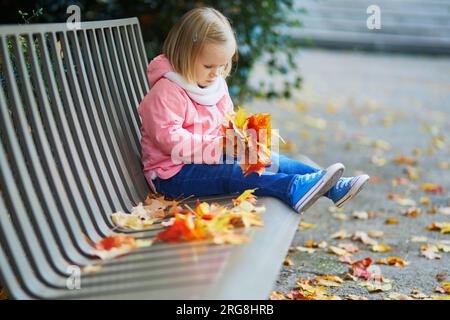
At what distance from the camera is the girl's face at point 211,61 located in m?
3.42

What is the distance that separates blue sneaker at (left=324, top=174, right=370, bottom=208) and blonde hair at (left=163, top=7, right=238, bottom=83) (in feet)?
2.70

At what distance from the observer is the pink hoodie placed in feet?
11.3

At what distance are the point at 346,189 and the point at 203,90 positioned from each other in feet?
2.71

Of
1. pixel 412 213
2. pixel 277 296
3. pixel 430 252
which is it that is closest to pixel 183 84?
pixel 277 296

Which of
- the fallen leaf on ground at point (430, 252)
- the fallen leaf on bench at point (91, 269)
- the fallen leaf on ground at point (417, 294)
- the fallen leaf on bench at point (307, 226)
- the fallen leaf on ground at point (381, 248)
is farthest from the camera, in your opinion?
the fallen leaf on bench at point (307, 226)

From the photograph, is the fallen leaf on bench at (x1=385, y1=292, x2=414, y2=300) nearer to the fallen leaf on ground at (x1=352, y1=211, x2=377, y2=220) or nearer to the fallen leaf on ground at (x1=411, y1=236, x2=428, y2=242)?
the fallen leaf on ground at (x1=411, y1=236, x2=428, y2=242)

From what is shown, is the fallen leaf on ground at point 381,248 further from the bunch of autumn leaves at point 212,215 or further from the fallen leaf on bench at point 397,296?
the bunch of autumn leaves at point 212,215

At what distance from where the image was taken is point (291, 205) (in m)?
3.43

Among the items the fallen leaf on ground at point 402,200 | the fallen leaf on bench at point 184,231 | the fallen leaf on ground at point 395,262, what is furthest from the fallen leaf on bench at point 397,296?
the fallen leaf on ground at point 402,200

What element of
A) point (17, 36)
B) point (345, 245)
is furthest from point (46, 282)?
point (345, 245)

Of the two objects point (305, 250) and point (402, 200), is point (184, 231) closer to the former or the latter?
point (305, 250)

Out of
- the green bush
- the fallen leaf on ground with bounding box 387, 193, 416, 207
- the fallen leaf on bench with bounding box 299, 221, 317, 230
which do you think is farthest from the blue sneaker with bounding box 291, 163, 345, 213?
the green bush

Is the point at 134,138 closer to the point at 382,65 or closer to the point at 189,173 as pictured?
the point at 189,173

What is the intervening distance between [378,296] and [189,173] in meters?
1.10
